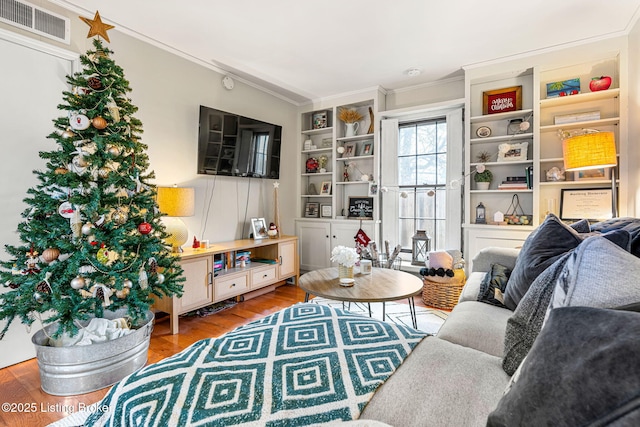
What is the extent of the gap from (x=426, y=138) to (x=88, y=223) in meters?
3.67

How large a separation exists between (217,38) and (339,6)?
121 centimetres

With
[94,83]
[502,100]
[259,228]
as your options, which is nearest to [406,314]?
[259,228]

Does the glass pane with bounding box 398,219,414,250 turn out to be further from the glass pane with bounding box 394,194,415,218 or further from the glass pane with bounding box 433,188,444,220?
the glass pane with bounding box 433,188,444,220

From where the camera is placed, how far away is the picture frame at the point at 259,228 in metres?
3.78

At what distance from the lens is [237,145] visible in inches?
141

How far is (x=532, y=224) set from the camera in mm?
3180

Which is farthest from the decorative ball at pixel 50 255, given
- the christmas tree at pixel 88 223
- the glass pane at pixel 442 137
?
the glass pane at pixel 442 137

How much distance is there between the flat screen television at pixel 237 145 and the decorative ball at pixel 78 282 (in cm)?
171

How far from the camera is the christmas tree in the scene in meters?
1.71

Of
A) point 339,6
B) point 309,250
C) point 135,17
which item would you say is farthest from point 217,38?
point 309,250

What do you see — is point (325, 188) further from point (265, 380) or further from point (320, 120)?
point (265, 380)

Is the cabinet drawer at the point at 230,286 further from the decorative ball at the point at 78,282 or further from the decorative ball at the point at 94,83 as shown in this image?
the decorative ball at the point at 94,83

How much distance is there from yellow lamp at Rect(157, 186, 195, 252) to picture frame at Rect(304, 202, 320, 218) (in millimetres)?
2131

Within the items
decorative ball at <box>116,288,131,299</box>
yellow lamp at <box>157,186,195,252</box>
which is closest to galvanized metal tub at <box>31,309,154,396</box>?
decorative ball at <box>116,288,131,299</box>
